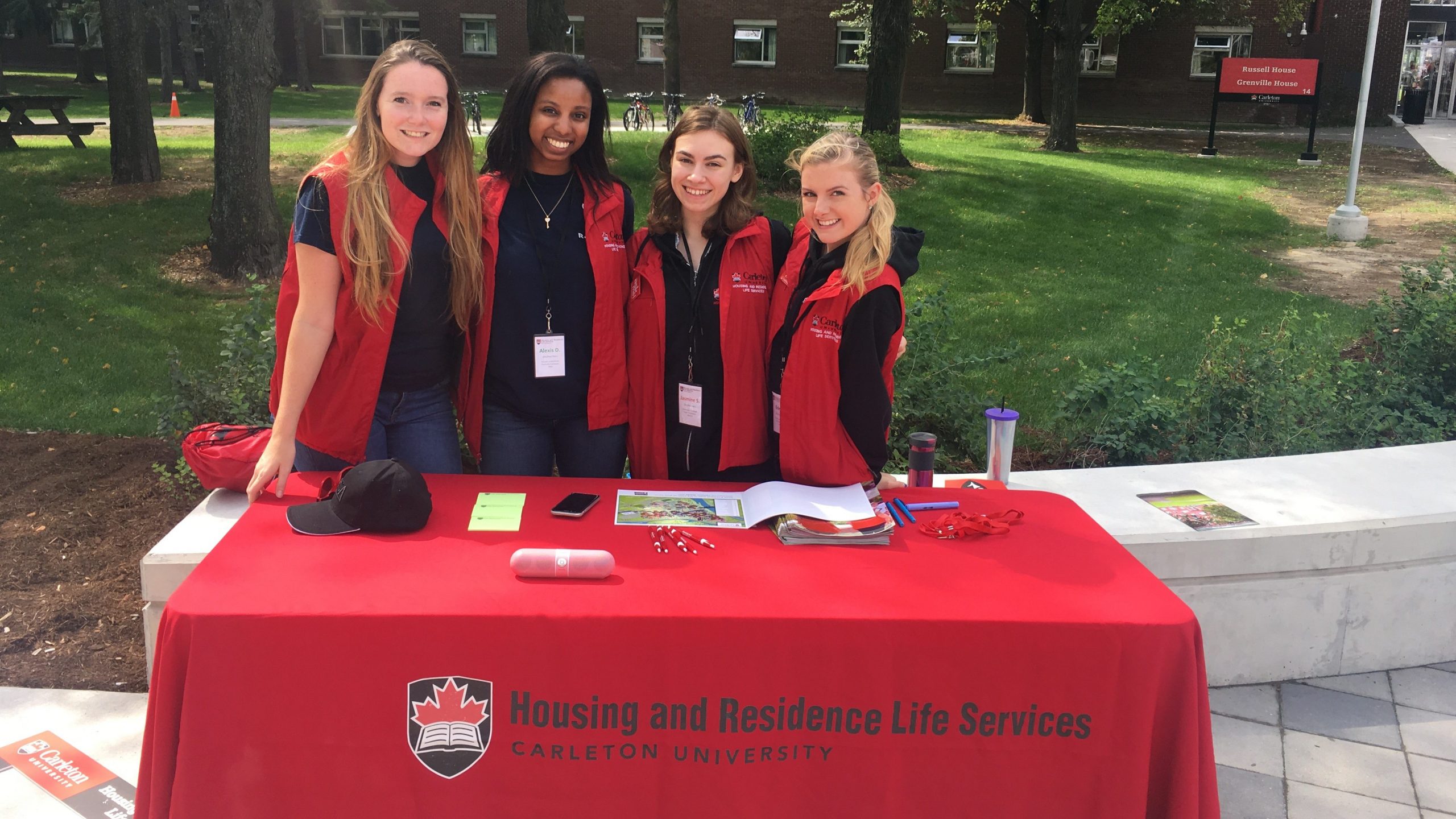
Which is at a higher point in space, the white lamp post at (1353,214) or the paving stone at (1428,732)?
the white lamp post at (1353,214)

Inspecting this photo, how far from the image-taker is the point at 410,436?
3.09 metres

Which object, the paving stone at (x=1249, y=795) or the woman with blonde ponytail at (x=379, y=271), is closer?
the woman with blonde ponytail at (x=379, y=271)

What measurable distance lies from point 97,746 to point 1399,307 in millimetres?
6374

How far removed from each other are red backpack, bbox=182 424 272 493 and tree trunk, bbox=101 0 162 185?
402 inches

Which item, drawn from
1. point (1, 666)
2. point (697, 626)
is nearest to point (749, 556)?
point (697, 626)

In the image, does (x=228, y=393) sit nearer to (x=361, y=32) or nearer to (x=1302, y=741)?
(x=1302, y=741)

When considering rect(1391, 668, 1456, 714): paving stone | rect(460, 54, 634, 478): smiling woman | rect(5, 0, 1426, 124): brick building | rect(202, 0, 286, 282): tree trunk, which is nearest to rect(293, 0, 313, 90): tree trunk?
rect(5, 0, 1426, 124): brick building

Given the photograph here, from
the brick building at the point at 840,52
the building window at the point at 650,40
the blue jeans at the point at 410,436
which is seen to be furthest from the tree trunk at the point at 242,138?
the building window at the point at 650,40

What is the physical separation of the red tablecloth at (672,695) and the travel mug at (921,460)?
94cm

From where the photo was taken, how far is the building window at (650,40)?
32.9 meters

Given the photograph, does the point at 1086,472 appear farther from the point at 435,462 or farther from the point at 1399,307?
the point at 1399,307

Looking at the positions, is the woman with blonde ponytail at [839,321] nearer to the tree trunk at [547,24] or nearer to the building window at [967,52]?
the tree trunk at [547,24]

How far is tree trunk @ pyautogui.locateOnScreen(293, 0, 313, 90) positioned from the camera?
30.2 metres

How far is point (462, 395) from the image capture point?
317cm
